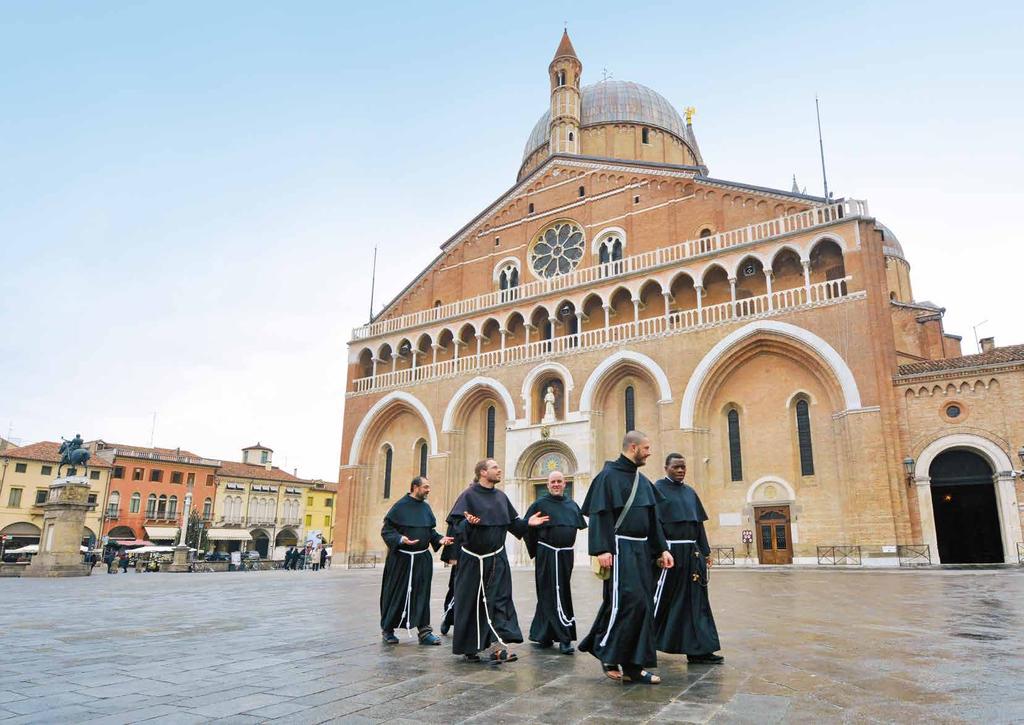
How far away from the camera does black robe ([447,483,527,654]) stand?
574 cm

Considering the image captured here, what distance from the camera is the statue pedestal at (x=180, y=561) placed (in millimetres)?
29125

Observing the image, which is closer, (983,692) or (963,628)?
(983,692)

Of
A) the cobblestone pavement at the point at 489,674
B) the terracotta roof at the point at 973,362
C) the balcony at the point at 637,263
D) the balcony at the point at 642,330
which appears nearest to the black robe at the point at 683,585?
the cobblestone pavement at the point at 489,674

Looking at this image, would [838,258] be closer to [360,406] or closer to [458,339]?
[458,339]

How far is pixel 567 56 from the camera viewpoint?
113 ft

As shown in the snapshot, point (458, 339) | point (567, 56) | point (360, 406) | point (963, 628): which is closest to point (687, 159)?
point (567, 56)

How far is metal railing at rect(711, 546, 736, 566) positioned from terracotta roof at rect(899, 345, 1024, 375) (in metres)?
7.70

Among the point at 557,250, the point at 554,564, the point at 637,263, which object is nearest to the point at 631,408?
the point at 637,263

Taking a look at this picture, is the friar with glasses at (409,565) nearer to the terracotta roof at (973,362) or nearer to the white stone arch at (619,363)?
the white stone arch at (619,363)

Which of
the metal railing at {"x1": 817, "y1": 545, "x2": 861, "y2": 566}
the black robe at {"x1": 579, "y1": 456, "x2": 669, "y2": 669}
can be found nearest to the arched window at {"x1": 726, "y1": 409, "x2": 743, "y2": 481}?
the metal railing at {"x1": 817, "y1": 545, "x2": 861, "y2": 566}

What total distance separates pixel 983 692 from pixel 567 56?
35160 mm

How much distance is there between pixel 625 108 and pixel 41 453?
145ft

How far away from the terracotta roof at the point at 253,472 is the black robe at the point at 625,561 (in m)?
55.3

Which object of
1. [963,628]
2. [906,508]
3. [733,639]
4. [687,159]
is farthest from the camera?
[687,159]
